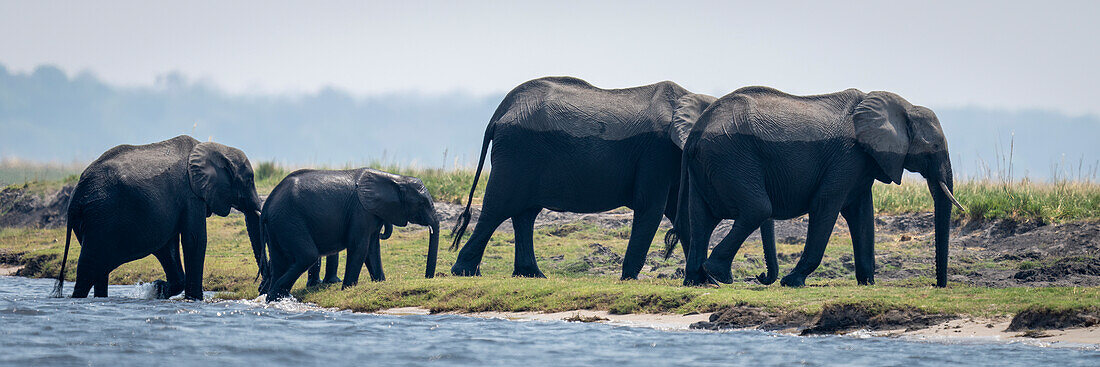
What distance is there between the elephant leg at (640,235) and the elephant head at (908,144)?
2.92m

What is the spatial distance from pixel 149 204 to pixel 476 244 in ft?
14.6

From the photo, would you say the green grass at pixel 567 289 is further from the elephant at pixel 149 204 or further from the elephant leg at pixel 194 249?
the elephant at pixel 149 204

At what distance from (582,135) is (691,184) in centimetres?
211

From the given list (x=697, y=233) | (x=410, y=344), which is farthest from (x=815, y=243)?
(x=410, y=344)

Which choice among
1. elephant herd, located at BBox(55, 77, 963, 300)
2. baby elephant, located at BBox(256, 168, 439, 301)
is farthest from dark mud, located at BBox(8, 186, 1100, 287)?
baby elephant, located at BBox(256, 168, 439, 301)

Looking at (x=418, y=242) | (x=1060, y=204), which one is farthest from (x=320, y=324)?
(x=1060, y=204)

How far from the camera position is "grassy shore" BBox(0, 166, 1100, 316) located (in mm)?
12617

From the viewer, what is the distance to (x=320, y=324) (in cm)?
1321

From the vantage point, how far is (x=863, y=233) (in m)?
15.5

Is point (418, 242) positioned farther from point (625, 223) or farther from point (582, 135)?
point (582, 135)

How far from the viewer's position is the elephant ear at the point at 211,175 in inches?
623

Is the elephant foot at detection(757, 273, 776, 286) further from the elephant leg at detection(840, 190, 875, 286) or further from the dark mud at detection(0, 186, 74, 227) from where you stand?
the dark mud at detection(0, 186, 74, 227)

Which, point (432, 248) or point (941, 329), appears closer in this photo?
point (941, 329)

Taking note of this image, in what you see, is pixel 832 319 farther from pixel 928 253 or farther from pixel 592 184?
pixel 928 253
